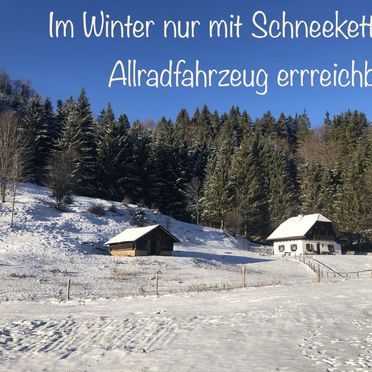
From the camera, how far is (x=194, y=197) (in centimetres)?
8356

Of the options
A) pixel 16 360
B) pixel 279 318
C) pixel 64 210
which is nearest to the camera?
pixel 16 360

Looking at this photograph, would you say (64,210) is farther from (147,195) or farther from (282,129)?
(282,129)

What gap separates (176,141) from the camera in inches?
3593

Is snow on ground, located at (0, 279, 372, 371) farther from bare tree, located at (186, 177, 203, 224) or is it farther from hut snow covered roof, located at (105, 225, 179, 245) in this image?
bare tree, located at (186, 177, 203, 224)

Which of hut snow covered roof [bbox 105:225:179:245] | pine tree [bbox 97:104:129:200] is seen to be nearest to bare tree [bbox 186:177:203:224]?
pine tree [bbox 97:104:129:200]

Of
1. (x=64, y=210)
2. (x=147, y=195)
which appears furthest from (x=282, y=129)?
(x=64, y=210)

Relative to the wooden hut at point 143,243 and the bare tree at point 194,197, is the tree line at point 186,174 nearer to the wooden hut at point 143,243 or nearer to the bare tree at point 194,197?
the bare tree at point 194,197

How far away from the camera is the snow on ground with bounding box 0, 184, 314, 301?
106 feet

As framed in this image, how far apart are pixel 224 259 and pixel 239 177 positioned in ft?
115

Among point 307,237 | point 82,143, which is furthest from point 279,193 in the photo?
point 82,143

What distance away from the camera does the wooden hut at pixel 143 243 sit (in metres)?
53.1

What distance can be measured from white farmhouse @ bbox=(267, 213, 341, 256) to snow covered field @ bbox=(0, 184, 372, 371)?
27946 mm

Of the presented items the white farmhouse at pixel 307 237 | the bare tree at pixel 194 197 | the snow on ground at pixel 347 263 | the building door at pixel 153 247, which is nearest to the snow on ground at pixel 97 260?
the building door at pixel 153 247

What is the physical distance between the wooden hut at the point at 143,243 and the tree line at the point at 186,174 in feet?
43.7
